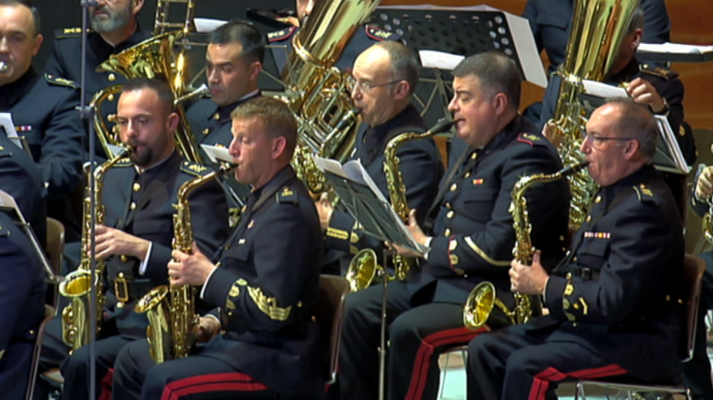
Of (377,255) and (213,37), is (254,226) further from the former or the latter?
(213,37)

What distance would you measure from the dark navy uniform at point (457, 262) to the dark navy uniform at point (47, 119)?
140 centimetres

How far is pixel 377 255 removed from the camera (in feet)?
14.1

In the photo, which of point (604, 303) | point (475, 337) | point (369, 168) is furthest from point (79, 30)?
point (604, 303)

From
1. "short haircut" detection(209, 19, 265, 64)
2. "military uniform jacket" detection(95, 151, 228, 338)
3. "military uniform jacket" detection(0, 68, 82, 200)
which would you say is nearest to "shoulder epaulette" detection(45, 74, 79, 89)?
"military uniform jacket" detection(0, 68, 82, 200)

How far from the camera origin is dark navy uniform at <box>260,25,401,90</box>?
4.83m

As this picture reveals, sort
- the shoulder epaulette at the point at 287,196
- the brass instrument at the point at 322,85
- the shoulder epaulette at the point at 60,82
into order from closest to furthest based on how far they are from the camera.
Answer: the shoulder epaulette at the point at 287,196 < the brass instrument at the point at 322,85 < the shoulder epaulette at the point at 60,82

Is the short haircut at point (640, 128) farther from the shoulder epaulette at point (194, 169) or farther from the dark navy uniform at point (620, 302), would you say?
the shoulder epaulette at point (194, 169)

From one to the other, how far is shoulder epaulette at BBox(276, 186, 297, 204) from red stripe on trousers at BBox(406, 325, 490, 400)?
2.14 ft

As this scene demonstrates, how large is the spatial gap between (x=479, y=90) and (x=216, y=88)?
121 centimetres

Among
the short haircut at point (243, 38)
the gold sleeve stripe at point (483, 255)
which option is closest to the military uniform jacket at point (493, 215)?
the gold sleeve stripe at point (483, 255)

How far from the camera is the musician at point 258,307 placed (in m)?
3.42

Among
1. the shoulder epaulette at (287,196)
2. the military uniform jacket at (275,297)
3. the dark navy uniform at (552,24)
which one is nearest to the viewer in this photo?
the military uniform jacket at (275,297)

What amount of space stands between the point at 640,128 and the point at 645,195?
22 cm

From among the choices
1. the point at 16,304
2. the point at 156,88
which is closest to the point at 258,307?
the point at 16,304
